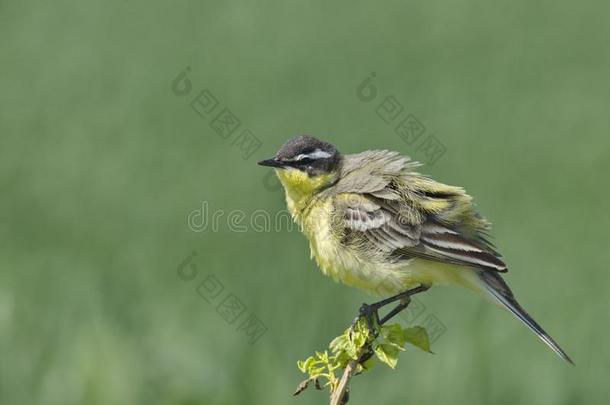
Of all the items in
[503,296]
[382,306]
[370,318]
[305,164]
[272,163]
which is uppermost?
[272,163]

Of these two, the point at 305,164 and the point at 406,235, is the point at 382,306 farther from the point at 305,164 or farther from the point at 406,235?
the point at 305,164

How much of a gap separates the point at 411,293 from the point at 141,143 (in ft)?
9.20

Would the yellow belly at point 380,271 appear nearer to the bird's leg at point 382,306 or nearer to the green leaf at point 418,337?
the bird's leg at point 382,306

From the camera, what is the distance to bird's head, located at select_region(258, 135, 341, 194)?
5.90 meters

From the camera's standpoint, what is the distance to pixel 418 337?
3.93 m

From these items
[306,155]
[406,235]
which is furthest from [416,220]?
[306,155]

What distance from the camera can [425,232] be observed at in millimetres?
5379

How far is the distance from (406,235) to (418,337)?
1.52 meters

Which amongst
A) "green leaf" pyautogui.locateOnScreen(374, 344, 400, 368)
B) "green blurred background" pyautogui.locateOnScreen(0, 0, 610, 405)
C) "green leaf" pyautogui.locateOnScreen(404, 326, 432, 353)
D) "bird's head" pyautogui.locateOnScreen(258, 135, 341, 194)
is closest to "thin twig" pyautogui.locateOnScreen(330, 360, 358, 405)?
"green leaf" pyautogui.locateOnScreen(374, 344, 400, 368)

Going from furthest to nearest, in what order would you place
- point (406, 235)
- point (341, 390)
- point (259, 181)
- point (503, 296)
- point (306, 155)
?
point (259, 181) → point (306, 155) → point (406, 235) → point (503, 296) → point (341, 390)

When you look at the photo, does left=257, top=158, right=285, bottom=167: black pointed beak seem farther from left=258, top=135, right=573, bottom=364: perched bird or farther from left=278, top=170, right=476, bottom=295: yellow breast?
left=278, top=170, right=476, bottom=295: yellow breast

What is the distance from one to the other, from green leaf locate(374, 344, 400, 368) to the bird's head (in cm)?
214

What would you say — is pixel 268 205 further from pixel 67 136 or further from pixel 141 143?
pixel 67 136

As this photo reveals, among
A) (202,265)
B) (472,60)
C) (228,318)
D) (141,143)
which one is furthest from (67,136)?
(472,60)
